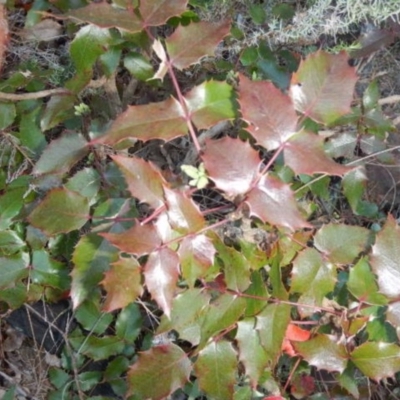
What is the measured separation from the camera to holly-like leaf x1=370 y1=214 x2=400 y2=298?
3.64 feet

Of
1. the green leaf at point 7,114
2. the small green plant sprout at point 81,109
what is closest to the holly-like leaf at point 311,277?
the small green plant sprout at point 81,109

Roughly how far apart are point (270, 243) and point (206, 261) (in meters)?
0.43

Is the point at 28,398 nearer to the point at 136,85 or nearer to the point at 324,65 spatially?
the point at 136,85

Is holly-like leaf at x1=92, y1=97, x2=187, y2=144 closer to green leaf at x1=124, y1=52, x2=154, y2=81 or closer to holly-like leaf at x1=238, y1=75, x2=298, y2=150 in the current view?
holly-like leaf at x1=238, y1=75, x2=298, y2=150

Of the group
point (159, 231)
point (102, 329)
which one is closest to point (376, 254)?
point (159, 231)

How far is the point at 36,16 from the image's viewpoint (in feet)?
4.88

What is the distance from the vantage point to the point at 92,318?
1.53 m

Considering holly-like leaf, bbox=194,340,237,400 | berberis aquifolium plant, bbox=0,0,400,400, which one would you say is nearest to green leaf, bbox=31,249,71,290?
berberis aquifolium plant, bbox=0,0,400,400

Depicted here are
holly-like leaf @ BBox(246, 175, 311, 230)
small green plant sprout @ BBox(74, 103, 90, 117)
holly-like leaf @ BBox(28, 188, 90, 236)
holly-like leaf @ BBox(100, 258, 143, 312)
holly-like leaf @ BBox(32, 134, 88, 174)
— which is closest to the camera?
holly-like leaf @ BBox(246, 175, 311, 230)

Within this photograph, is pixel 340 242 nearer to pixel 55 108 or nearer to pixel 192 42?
pixel 192 42

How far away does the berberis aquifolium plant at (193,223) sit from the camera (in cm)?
98

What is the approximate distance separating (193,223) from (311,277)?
36cm

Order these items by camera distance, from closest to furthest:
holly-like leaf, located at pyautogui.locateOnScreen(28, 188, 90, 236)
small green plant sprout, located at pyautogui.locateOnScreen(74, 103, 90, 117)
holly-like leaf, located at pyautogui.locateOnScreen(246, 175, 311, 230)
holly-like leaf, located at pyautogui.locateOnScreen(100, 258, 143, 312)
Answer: holly-like leaf, located at pyautogui.locateOnScreen(246, 175, 311, 230), holly-like leaf, located at pyautogui.locateOnScreen(100, 258, 143, 312), holly-like leaf, located at pyautogui.locateOnScreen(28, 188, 90, 236), small green plant sprout, located at pyautogui.locateOnScreen(74, 103, 90, 117)

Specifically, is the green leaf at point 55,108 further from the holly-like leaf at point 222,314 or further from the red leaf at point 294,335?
the red leaf at point 294,335
